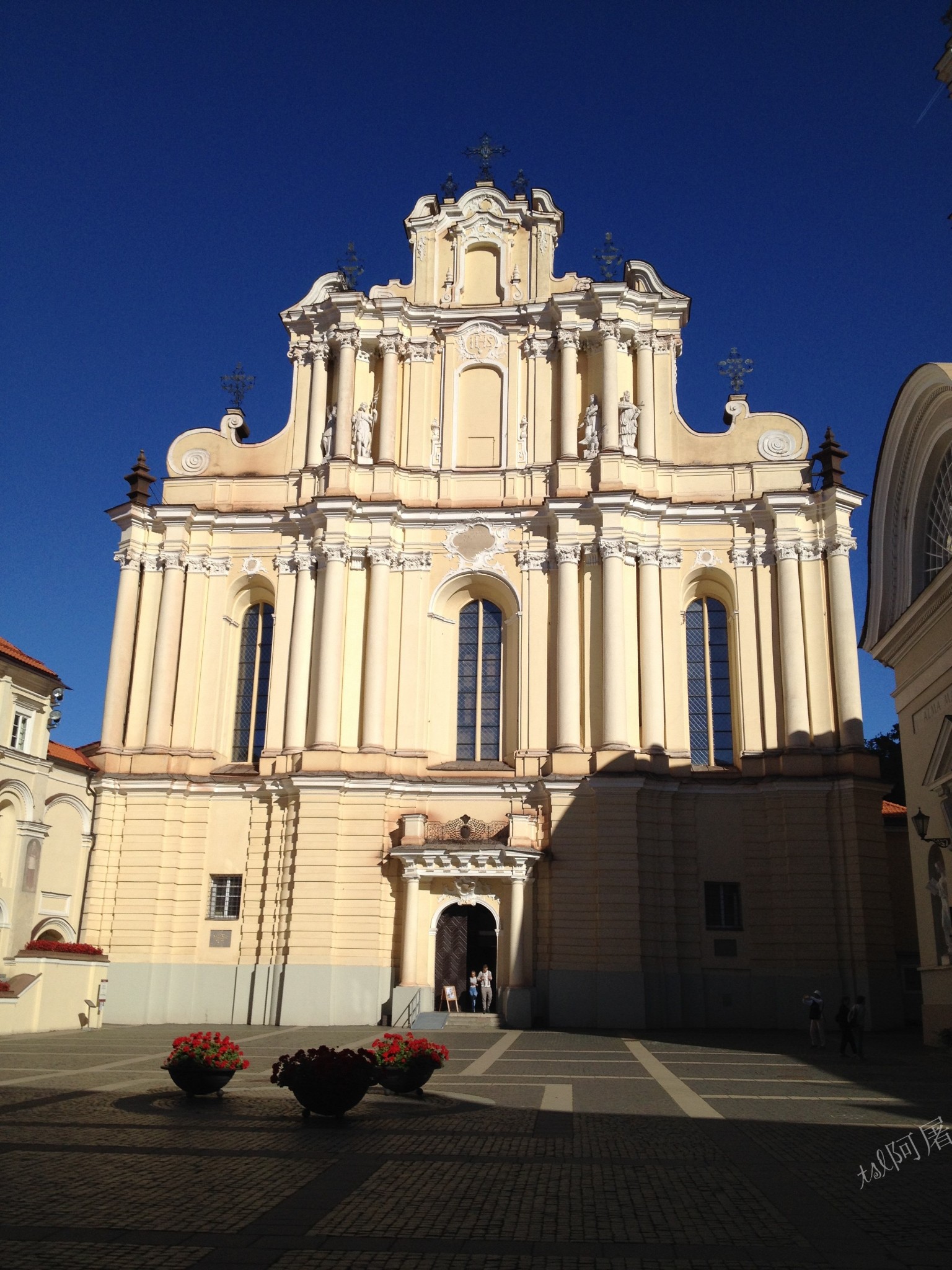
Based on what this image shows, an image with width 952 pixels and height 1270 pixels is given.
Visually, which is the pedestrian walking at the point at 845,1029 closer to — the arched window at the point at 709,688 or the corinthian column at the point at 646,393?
the arched window at the point at 709,688

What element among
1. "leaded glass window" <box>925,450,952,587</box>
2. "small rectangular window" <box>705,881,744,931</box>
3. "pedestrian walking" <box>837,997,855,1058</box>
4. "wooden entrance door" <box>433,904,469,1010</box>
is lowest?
"pedestrian walking" <box>837,997,855,1058</box>

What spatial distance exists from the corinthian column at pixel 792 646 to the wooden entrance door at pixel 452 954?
10964 mm

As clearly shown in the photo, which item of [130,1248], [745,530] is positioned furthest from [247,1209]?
[745,530]

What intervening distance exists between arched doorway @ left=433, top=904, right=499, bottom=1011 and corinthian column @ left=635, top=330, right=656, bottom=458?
15.2 meters

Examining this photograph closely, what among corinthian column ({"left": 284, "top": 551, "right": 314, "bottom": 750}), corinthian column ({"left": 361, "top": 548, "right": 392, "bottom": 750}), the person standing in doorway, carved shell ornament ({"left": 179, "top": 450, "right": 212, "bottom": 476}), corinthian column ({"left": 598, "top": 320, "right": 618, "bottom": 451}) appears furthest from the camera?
carved shell ornament ({"left": 179, "top": 450, "right": 212, "bottom": 476})

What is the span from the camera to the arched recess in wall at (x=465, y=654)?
3576 cm

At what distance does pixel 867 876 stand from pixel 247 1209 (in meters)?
26.5

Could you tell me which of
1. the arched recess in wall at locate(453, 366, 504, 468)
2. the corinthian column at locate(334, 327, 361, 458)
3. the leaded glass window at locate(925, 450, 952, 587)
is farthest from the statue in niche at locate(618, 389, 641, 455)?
the leaded glass window at locate(925, 450, 952, 587)

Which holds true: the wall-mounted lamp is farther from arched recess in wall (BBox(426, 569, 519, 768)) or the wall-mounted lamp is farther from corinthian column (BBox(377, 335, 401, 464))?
corinthian column (BBox(377, 335, 401, 464))

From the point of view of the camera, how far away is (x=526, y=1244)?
27.3 feet

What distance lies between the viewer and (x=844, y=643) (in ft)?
113

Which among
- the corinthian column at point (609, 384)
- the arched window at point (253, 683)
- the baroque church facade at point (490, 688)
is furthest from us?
the arched window at point (253, 683)

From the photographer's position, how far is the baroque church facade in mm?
32469

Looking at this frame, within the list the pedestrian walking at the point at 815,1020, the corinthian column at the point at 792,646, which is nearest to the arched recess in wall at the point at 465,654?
the corinthian column at the point at 792,646
